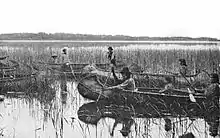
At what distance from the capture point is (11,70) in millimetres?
11883

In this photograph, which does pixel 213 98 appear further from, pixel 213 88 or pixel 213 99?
pixel 213 88

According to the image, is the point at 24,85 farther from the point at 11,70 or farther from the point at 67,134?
the point at 67,134

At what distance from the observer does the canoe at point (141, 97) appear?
7820 mm

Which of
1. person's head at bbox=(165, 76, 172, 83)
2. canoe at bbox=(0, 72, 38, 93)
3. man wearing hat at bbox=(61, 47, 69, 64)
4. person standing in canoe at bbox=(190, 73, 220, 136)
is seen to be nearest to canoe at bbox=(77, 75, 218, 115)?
person standing in canoe at bbox=(190, 73, 220, 136)

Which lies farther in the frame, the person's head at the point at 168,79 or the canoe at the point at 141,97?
the person's head at the point at 168,79

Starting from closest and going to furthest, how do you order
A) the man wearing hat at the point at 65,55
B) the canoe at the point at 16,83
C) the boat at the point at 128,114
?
the boat at the point at 128,114 → the canoe at the point at 16,83 → the man wearing hat at the point at 65,55

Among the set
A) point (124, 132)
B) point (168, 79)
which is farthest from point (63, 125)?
point (168, 79)

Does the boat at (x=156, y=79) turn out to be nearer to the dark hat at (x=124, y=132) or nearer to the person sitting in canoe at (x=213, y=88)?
the person sitting in canoe at (x=213, y=88)

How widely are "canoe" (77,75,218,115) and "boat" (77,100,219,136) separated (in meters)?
0.12

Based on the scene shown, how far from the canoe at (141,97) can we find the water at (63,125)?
590 millimetres

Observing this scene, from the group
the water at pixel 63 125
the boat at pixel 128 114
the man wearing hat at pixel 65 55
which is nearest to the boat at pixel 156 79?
the boat at pixel 128 114

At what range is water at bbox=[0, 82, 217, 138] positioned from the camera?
6391 mm

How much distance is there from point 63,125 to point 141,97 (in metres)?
2.39

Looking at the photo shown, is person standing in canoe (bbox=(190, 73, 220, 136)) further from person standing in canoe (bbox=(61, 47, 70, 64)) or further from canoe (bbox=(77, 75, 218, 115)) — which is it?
person standing in canoe (bbox=(61, 47, 70, 64))
